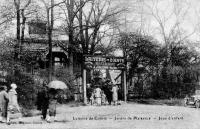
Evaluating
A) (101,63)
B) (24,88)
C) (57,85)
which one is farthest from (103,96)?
(24,88)

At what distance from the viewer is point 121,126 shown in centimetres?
1192

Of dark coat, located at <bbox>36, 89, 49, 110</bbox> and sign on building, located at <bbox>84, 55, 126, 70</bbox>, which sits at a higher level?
sign on building, located at <bbox>84, 55, 126, 70</bbox>

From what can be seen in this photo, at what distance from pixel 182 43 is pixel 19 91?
1600 centimetres

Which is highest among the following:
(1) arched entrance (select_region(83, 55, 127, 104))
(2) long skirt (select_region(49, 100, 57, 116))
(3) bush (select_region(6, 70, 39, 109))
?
(1) arched entrance (select_region(83, 55, 127, 104))

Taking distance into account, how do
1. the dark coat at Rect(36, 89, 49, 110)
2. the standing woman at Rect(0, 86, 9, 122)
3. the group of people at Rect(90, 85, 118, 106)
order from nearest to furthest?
the standing woman at Rect(0, 86, 9, 122), the dark coat at Rect(36, 89, 49, 110), the group of people at Rect(90, 85, 118, 106)

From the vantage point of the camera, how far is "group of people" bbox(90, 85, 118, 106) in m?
21.8

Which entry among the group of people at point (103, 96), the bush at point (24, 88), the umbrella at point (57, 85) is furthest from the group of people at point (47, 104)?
the group of people at point (103, 96)

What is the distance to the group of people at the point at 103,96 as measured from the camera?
21.8m

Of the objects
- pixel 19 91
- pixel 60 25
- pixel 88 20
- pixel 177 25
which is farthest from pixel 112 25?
pixel 19 91

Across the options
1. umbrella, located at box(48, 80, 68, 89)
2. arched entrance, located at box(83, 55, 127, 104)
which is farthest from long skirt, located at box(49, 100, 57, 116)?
arched entrance, located at box(83, 55, 127, 104)

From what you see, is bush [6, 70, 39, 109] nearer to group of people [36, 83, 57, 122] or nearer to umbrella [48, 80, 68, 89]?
umbrella [48, 80, 68, 89]

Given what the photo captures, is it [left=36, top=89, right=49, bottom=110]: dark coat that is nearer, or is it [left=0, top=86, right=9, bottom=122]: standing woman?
[left=0, top=86, right=9, bottom=122]: standing woman

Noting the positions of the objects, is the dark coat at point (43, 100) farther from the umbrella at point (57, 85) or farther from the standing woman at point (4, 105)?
the umbrella at point (57, 85)

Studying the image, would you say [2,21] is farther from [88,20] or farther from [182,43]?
[182,43]
